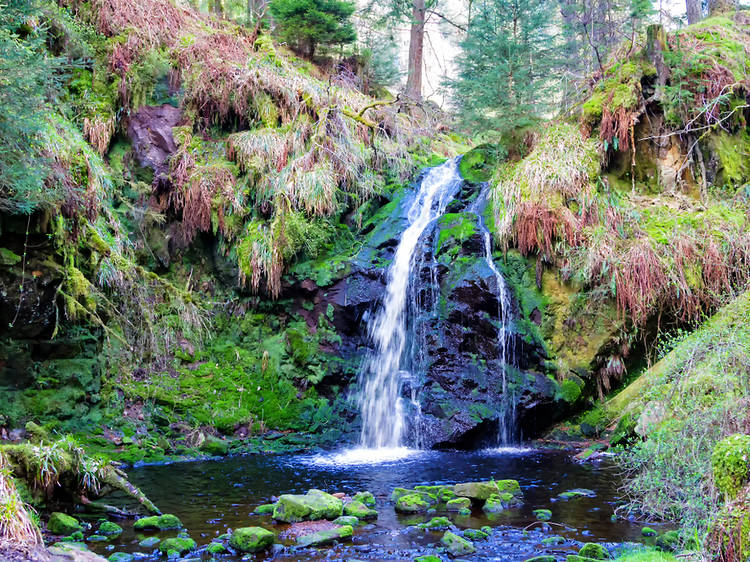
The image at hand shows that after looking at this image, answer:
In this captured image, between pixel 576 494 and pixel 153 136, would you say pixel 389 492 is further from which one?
pixel 153 136

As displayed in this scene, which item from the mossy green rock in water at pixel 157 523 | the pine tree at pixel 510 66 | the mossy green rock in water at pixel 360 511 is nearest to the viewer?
the mossy green rock in water at pixel 157 523

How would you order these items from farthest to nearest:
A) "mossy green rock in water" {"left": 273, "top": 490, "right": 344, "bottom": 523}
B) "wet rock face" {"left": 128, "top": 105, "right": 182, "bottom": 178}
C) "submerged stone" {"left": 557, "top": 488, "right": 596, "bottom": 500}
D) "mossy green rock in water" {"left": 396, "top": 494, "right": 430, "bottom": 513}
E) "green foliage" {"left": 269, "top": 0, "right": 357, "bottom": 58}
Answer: "green foliage" {"left": 269, "top": 0, "right": 357, "bottom": 58}, "wet rock face" {"left": 128, "top": 105, "right": 182, "bottom": 178}, "submerged stone" {"left": 557, "top": 488, "right": 596, "bottom": 500}, "mossy green rock in water" {"left": 396, "top": 494, "right": 430, "bottom": 513}, "mossy green rock in water" {"left": 273, "top": 490, "right": 344, "bottom": 523}

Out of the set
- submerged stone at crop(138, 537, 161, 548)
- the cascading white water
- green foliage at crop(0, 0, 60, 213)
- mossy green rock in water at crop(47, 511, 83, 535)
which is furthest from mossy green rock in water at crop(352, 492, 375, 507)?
green foliage at crop(0, 0, 60, 213)

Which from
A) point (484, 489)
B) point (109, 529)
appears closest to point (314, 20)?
point (484, 489)

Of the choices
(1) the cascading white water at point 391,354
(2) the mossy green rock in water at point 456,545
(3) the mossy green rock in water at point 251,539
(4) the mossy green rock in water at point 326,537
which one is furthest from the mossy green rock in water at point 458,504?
(1) the cascading white water at point 391,354

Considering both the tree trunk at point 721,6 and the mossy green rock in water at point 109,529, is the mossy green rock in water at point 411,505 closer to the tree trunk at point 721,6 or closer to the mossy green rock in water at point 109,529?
the mossy green rock in water at point 109,529

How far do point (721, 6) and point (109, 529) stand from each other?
14.8 meters

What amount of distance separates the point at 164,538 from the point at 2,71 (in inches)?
175

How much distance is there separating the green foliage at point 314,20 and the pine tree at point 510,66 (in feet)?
14.1

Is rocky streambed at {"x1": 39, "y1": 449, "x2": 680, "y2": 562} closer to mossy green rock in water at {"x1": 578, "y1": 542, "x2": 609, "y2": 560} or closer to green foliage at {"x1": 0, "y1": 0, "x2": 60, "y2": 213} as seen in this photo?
mossy green rock in water at {"x1": 578, "y1": 542, "x2": 609, "y2": 560}

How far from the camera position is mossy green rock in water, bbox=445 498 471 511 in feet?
18.6

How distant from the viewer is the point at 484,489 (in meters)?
5.87

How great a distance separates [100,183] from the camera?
9172 mm

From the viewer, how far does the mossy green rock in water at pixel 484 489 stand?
584 cm
